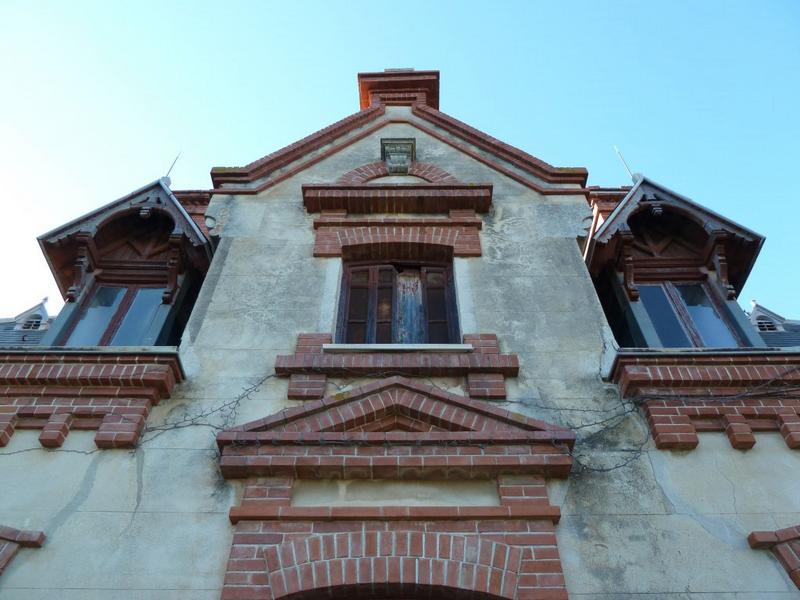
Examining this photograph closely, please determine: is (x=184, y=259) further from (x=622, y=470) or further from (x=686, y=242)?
(x=686, y=242)

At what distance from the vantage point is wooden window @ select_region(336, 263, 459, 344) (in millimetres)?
7527

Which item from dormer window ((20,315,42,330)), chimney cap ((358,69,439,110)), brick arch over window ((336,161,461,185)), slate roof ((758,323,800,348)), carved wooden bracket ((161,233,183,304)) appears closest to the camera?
slate roof ((758,323,800,348))

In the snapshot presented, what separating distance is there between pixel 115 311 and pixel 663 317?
6.67 m

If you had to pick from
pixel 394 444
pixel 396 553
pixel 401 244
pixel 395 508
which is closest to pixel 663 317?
pixel 401 244

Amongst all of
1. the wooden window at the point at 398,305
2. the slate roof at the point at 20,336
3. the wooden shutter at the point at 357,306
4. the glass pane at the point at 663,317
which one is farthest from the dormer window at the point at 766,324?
the slate roof at the point at 20,336

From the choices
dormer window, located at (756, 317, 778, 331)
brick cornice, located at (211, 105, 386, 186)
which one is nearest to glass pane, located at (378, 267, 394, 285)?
brick cornice, located at (211, 105, 386, 186)

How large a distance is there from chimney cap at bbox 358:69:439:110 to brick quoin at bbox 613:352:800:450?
24.2 ft

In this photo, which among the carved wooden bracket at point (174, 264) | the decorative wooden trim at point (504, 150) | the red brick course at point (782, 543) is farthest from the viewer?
the decorative wooden trim at point (504, 150)

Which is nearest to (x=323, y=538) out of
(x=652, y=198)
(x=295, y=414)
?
(x=295, y=414)

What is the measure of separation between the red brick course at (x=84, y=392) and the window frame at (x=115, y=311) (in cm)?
125

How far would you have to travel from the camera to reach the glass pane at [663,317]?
303 inches

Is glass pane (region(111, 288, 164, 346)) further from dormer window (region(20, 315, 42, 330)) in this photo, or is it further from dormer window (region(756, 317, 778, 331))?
dormer window (region(756, 317, 778, 331))

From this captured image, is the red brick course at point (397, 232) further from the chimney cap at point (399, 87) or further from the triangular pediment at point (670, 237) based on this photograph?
the chimney cap at point (399, 87)

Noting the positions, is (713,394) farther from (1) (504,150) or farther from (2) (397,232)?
(1) (504,150)
